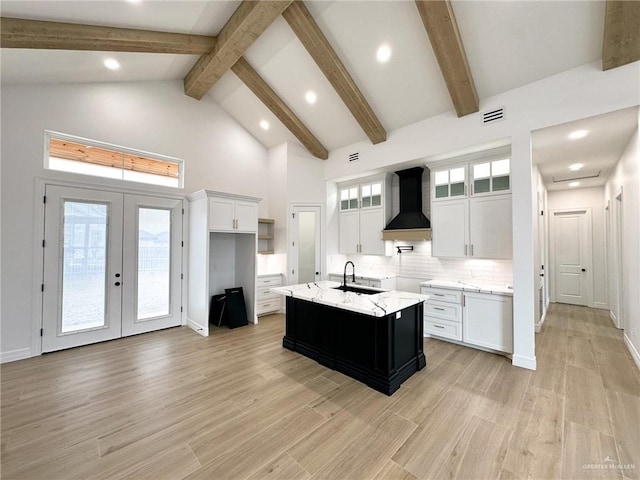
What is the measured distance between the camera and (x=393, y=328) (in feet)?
9.40

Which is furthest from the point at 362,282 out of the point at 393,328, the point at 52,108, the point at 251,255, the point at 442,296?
the point at 52,108

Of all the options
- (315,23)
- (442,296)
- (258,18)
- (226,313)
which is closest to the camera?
(258,18)

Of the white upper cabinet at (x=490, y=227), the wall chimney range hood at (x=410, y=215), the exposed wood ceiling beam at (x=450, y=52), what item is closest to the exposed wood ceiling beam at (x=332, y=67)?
the wall chimney range hood at (x=410, y=215)

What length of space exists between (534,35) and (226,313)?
605 centimetres

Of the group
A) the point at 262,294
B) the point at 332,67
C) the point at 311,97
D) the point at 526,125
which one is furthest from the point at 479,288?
the point at 311,97

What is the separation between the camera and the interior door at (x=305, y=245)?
235 inches

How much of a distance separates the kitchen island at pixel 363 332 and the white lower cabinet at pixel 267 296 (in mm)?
2013

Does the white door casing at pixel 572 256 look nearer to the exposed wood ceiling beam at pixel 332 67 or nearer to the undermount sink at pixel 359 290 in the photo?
the exposed wood ceiling beam at pixel 332 67

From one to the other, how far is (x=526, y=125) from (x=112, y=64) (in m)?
5.76

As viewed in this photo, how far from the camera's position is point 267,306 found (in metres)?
5.81

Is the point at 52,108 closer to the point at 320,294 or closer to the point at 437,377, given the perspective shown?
the point at 320,294

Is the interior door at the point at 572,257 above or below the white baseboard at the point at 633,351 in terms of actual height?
above

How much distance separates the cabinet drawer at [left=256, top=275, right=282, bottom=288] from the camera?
18.6 feet

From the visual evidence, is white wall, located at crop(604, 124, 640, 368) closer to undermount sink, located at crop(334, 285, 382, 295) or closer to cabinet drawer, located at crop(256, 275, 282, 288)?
undermount sink, located at crop(334, 285, 382, 295)
